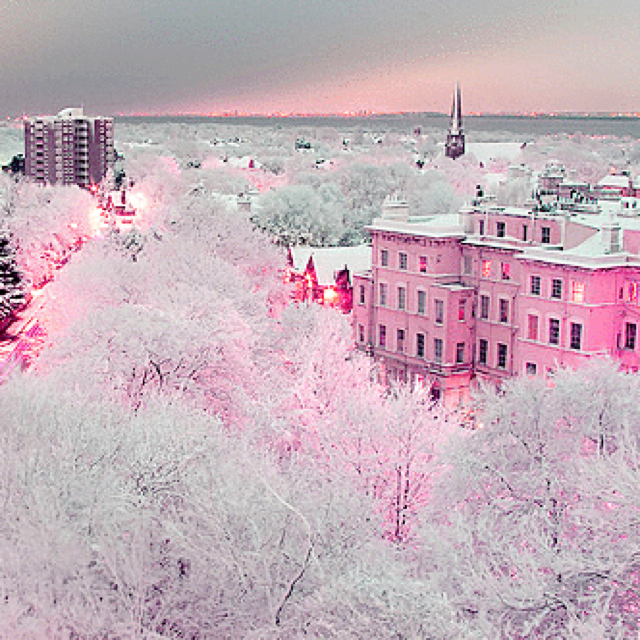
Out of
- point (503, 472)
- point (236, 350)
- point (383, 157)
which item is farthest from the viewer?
point (383, 157)

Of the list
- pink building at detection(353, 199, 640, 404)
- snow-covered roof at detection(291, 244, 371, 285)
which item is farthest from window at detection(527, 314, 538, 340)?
snow-covered roof at detection(291, 244, 371, 285)

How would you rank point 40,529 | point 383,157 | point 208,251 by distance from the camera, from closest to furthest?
point 40,529
point 208,251
point 383,157

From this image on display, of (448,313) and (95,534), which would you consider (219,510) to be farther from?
(448,313)

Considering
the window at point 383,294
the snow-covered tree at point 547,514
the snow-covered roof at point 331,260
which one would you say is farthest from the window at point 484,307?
the snow-covered tree at point 547,514

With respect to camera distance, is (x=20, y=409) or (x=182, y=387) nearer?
(x=20, y=409)

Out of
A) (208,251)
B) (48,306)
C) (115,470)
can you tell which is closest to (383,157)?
(208,251)

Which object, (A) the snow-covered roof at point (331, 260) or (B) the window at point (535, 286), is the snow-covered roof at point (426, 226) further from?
(A) the snow-covered roof at point (331, 260)
